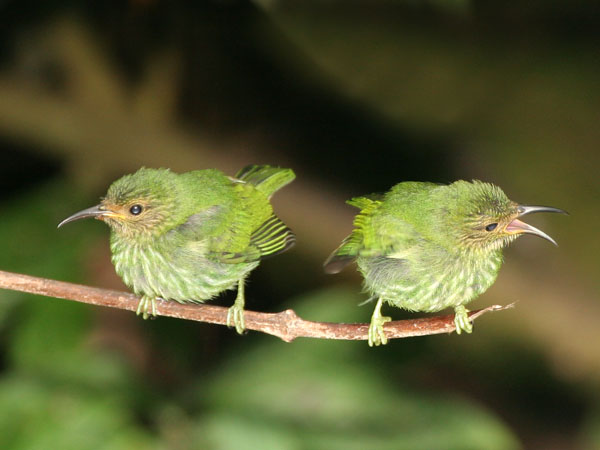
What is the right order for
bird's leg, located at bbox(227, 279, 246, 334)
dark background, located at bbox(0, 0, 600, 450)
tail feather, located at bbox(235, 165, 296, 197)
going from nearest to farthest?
bird's leg, located at bbox(227, 279, 246, 334)
tail feather, located at bbox(235, 165, 296, 197)
dark background, located at bbox(0, 0, 600, 450)

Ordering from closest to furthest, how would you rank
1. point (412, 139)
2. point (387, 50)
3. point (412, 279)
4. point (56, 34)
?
point (412, 279) → point (387, 50) → point (412, 139) → point (56, 34)

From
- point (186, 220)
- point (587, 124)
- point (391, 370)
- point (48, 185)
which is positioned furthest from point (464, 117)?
point (48, 185)

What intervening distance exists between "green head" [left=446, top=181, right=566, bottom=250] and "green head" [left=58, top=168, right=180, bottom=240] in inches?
26.3

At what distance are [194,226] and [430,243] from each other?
23.0 inches

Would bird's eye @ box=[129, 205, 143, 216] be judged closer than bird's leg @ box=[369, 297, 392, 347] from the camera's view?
No

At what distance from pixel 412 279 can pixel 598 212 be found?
2548 mm

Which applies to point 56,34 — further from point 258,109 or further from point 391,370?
point 391,370

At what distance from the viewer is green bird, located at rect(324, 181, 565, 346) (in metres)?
1.70

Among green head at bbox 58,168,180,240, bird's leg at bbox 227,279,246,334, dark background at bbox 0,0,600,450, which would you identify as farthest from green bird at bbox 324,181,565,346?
dark background at bbox 0,0,600,450

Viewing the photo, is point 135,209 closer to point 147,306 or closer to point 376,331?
point 147,306

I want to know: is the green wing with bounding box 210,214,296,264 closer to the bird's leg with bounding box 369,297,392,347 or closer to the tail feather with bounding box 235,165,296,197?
the tail feather with bounding box 235,165,296,197

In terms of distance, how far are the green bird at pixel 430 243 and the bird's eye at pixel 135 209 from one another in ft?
1.69

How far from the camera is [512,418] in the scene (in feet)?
24.5


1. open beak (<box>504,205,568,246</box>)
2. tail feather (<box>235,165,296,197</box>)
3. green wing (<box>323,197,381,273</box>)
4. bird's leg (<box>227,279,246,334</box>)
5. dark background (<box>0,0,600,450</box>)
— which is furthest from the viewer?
dark background (<box>0,0,600,450</box>)
